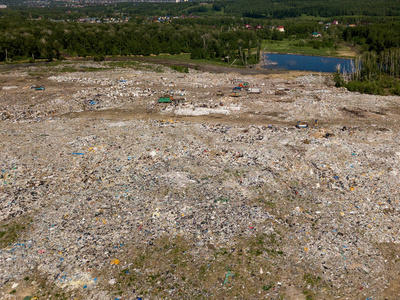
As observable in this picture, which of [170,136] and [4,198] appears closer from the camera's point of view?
[4,198]

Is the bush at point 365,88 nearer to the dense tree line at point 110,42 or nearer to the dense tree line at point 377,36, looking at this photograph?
the dense tree line at point 110,42

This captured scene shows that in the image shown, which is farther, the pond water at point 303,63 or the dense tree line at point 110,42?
the pond water at point 303,63

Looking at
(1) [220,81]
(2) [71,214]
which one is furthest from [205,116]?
(2) [71,214]

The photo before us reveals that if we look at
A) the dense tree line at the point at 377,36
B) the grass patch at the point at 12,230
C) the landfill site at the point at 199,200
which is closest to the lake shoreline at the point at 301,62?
the dense tree line at the point at 377,36

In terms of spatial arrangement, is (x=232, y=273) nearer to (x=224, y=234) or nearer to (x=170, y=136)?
(x=224, y=234)

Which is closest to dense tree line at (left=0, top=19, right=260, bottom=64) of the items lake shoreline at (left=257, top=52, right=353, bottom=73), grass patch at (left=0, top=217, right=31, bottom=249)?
lake shoreline at (left=257, top=52, right=353, bottom=73)
